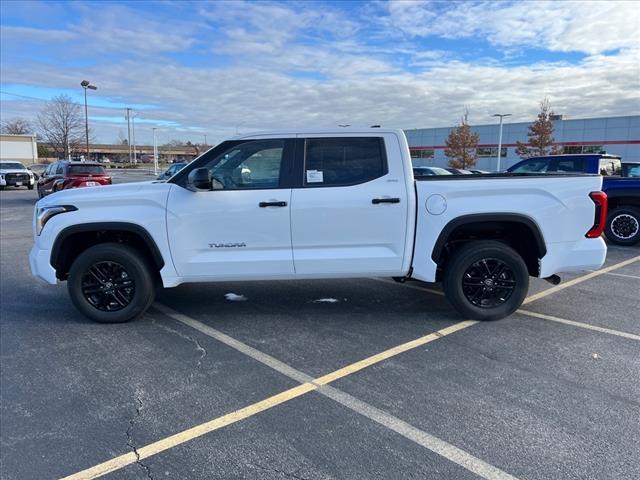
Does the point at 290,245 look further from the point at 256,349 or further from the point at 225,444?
the point at 225,444

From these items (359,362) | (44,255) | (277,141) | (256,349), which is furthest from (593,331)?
(44,255)

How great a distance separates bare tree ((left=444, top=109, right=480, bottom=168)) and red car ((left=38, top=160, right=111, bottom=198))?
41.3 meters

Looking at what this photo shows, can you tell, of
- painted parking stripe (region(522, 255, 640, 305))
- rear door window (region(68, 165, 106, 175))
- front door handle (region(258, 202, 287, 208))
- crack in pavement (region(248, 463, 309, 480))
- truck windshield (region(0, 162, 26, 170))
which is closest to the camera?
crack in pavement (region(248, 463, 309, 480))

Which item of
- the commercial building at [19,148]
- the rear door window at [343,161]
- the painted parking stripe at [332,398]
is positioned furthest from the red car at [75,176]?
the commercial building at [19,148]

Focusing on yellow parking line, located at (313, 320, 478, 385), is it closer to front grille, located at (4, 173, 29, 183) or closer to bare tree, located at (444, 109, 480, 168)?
front grille, located at (4, 173, 29, 183)

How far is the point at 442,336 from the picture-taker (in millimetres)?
4629

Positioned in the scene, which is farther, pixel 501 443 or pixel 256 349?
pixel 256 349

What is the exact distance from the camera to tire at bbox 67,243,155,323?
15.8 feet

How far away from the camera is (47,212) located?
4824 mm

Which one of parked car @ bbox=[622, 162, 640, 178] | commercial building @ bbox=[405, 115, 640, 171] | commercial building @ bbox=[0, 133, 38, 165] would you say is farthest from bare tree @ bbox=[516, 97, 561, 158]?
commercial building @ bbox=[0, 133, 38, 165]

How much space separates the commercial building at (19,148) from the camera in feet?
205

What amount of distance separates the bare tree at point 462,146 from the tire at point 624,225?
42.9 metres

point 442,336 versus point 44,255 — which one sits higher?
point 44,255

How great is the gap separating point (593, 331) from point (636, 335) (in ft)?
1.23
